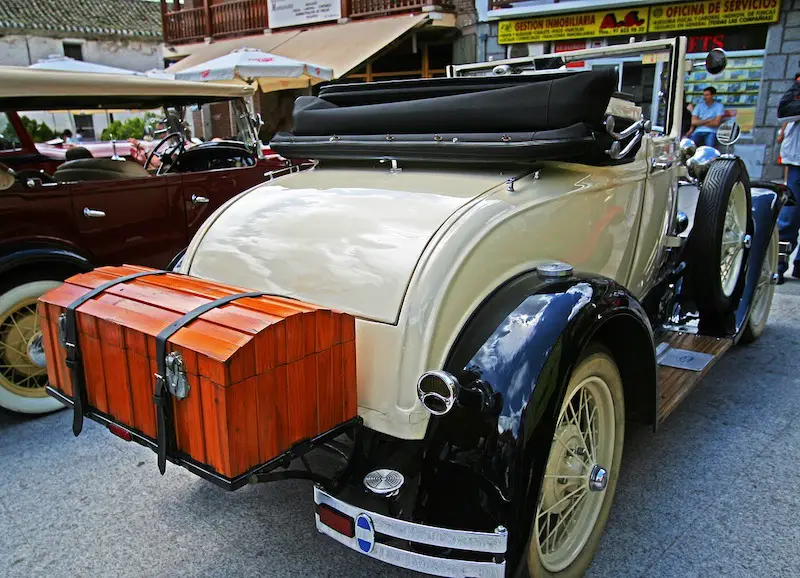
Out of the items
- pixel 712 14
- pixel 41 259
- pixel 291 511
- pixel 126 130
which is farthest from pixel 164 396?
pixel 126 130

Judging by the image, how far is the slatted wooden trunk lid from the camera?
63.3 inches

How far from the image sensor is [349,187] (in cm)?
255

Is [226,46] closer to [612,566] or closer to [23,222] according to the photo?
[23,222]

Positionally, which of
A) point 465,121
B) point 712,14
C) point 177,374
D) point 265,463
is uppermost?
point 712,14

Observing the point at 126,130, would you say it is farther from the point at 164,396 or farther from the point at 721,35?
the point at 164,396

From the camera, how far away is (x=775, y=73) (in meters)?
9.95

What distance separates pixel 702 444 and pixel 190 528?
2429 millimetres

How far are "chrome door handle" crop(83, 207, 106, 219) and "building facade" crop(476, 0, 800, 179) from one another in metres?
8.78

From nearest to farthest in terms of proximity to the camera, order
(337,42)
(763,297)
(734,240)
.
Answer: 1. (734,240)
2. (763,297)
3. (337,42)

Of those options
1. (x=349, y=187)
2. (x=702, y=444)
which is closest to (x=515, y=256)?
(x=349, y=187)

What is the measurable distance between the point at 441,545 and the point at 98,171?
4.12m

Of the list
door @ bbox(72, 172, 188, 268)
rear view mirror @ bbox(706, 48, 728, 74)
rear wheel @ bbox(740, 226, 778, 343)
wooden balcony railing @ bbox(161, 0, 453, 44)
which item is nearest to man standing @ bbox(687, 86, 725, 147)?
rear wheel @ bbox(740, 226, 778, 343)

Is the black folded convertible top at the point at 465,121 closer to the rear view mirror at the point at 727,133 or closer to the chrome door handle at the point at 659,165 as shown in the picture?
the chrome door handle at the point at 659,165

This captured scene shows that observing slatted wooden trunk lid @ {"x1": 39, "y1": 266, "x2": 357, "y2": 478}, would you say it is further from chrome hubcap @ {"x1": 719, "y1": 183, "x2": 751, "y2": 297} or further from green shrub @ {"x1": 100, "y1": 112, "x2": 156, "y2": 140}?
green shrub @ {"x1": 100, "y1": 112, "x2": 156, "y2": 140}
